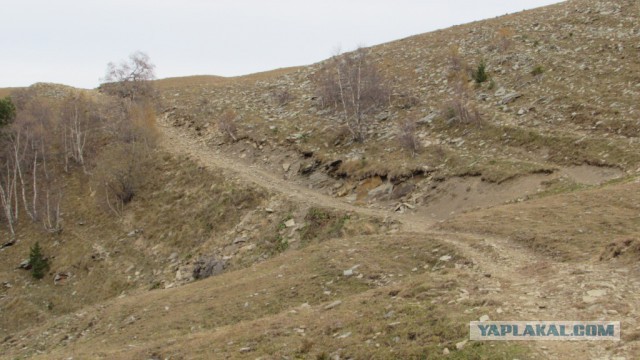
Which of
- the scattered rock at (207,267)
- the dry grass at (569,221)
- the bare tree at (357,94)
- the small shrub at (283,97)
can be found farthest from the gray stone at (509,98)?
the scattered rock at (207,267)

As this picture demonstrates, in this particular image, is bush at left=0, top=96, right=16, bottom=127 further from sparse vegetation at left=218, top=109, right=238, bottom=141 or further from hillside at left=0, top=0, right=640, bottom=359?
sparse vegetation at left=218, top=109, right=238, bottom=141

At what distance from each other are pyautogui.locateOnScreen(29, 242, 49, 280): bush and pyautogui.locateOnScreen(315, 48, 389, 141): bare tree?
77.2 feet

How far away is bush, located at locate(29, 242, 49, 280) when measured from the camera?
113 ft

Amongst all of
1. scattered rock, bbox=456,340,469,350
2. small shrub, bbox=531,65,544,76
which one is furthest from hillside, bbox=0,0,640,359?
small shrub, bbox=531,65,544,76

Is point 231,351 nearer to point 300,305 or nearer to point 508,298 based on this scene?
point 300,305

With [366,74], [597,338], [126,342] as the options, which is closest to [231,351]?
[126,342]

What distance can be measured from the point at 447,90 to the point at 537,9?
23.4 m

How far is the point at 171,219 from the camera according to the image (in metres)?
35.8

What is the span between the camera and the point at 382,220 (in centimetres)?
2588

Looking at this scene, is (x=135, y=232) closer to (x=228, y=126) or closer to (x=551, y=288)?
(x=228, y=126)

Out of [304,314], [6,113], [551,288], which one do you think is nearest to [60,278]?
[6,113]

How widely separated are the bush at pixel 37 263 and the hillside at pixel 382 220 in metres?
0.69

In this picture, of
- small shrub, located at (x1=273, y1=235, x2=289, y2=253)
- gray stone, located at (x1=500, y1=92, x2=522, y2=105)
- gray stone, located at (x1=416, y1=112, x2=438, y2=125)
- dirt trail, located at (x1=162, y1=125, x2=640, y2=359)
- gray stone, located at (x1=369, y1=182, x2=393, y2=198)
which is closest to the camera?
dirt trail, located at (x1=162, y1=125, x2=640, y2=359)

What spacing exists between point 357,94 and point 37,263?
2603 cm
